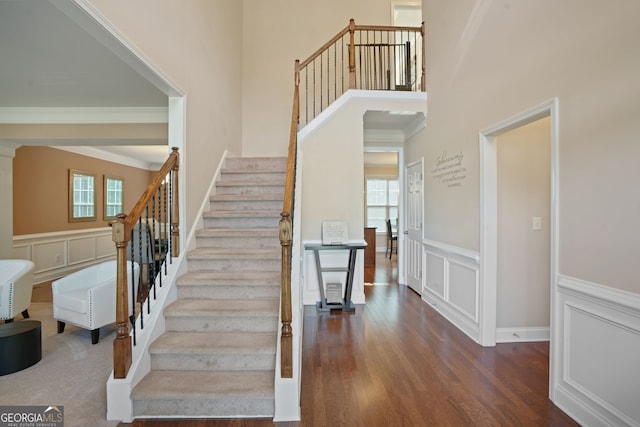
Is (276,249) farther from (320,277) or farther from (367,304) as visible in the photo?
(367,304)

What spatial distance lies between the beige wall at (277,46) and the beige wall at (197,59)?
495 millimetres

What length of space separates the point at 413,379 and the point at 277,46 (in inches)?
230

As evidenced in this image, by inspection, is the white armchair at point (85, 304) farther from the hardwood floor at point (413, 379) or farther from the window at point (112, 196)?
the window at point (112, 196)

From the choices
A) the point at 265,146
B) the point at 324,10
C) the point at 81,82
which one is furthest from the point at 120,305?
the point at 324,10

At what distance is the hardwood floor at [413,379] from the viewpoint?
1979 mm

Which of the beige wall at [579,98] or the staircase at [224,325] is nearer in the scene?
the beige wall at [579,98]

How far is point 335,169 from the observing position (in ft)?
14.0

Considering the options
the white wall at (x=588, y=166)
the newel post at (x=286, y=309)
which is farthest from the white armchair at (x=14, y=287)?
the white wall at (x=588, y=166)

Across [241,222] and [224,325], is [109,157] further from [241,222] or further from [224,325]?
[224,325]

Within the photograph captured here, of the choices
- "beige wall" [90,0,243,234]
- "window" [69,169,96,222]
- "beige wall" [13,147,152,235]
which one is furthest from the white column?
"beige wall" [90,0,243,234]

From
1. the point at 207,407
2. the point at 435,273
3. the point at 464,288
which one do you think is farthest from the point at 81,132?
the point at 464,288

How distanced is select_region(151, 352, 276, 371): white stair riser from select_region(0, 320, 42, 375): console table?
1.40 metres

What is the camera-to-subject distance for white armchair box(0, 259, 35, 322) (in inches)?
133

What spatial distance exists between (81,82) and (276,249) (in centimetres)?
285
